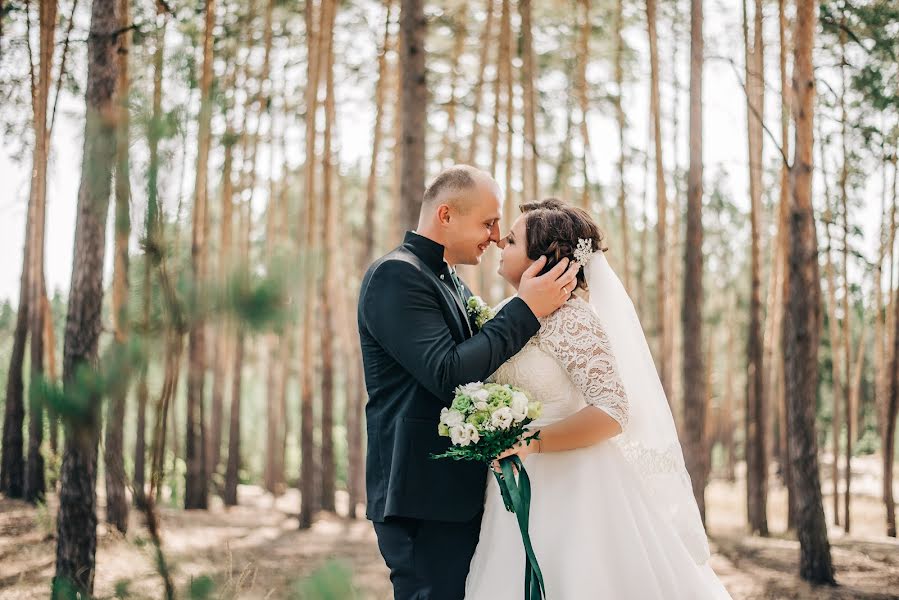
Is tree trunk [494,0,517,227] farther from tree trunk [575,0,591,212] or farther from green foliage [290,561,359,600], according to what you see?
green foliage [290,561,359,600]

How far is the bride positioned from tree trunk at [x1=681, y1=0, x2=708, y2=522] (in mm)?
6852

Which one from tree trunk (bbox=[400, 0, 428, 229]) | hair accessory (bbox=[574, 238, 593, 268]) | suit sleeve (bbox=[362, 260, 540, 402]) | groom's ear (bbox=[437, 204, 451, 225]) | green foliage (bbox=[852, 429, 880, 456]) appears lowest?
green foliage (bbox=[852, 429, 880, 456])

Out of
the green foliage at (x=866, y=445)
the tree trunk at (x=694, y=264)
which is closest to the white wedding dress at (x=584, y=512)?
the tree trunk at (x=694, y=264)

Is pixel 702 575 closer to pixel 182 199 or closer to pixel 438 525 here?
pixel 438 525

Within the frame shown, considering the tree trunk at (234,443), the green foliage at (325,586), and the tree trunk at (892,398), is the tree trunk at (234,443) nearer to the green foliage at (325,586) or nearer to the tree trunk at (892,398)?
the tree trunk at (892,398)

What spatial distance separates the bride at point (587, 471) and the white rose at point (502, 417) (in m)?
→ 0.15

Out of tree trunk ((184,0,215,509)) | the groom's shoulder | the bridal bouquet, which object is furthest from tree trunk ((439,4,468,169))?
Answer: the bridal bouquet

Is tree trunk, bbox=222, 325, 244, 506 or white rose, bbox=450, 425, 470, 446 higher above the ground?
white rose, bbox=450, 425, 470, 446

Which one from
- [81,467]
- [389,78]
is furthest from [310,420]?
[389,78]

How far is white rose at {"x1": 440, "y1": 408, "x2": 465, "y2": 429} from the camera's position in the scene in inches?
97.2

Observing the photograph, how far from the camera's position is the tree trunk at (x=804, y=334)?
7.31 meters

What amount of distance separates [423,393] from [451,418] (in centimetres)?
28

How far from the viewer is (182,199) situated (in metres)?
2.04

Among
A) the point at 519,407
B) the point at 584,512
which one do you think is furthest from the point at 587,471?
the point at 519,407
